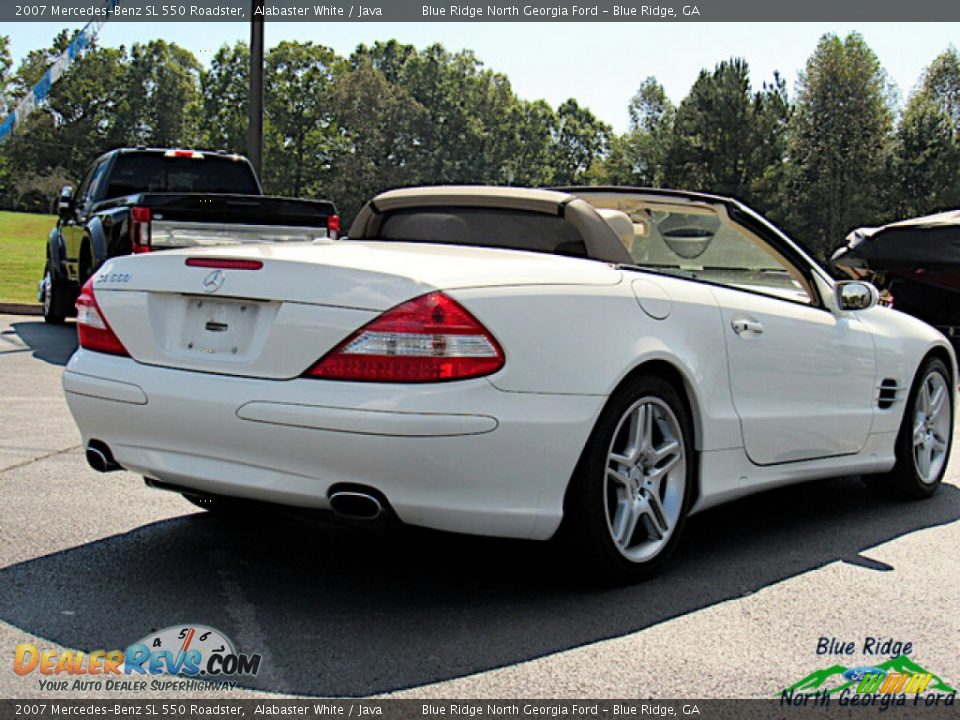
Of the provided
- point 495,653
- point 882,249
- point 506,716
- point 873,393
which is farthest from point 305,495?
point 882,249

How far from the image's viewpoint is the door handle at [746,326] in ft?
15.7

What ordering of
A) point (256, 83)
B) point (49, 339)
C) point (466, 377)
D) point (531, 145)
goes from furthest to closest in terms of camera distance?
point (531, 145) < point (256, 83) < point (49, 339) < point (466, 377)

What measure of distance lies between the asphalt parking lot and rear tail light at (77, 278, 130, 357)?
0.77 m

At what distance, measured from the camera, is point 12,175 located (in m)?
97.8

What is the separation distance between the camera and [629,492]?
4.31 meters

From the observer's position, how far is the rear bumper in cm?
366

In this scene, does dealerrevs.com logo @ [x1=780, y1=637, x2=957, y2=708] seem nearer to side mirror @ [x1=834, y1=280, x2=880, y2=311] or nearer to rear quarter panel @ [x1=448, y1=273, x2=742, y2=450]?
rear quarter panel @ [x1=448, y1=273, x2=742, y2=450]

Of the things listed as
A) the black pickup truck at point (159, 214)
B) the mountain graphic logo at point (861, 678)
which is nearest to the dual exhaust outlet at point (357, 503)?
the mountain graphic logo at point (861, 678)

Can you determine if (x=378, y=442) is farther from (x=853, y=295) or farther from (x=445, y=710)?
(x=853, y=295)

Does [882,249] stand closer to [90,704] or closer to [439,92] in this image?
[90,704]

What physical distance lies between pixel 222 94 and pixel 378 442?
9523 cm

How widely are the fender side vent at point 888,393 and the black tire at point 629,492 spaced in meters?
1.67

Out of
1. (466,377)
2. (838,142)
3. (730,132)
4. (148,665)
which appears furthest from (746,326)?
(838,142)

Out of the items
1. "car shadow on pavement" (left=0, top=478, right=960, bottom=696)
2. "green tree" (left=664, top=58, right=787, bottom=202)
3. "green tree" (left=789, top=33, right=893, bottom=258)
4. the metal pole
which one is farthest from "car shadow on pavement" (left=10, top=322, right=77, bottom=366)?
"green tree" (left=789, top=33, right=893, bottom=258)
